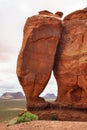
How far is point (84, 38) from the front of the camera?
45.2 metres

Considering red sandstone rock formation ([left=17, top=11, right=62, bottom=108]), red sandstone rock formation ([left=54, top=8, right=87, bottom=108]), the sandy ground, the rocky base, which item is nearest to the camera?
the sandy ground

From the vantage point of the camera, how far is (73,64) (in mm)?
44438

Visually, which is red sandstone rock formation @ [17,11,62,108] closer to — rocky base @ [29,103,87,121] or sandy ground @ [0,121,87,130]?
rocky base @ [29,103,87,121]

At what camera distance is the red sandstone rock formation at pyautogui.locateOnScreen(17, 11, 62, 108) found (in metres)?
45.2

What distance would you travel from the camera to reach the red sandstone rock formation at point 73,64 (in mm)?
43219

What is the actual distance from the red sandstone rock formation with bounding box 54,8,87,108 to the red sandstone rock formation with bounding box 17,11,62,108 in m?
1.33

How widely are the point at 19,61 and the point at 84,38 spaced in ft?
31.0

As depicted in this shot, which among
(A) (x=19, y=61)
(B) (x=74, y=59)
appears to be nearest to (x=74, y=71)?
(B) (x=74, y=59)

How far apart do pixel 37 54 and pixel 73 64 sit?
209 inches

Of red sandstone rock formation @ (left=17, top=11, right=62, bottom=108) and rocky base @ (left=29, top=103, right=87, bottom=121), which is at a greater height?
red sandstone rock formation @ (left=17, top=11, right=62, bottom=108)

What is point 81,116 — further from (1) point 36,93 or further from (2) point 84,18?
(2) point 84,18

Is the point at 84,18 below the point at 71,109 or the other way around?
the other way around

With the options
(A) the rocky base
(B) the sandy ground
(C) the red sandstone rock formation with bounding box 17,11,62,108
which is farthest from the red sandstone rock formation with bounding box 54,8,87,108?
(B) the sandy ground

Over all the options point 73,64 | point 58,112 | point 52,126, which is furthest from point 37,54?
point 52,126
